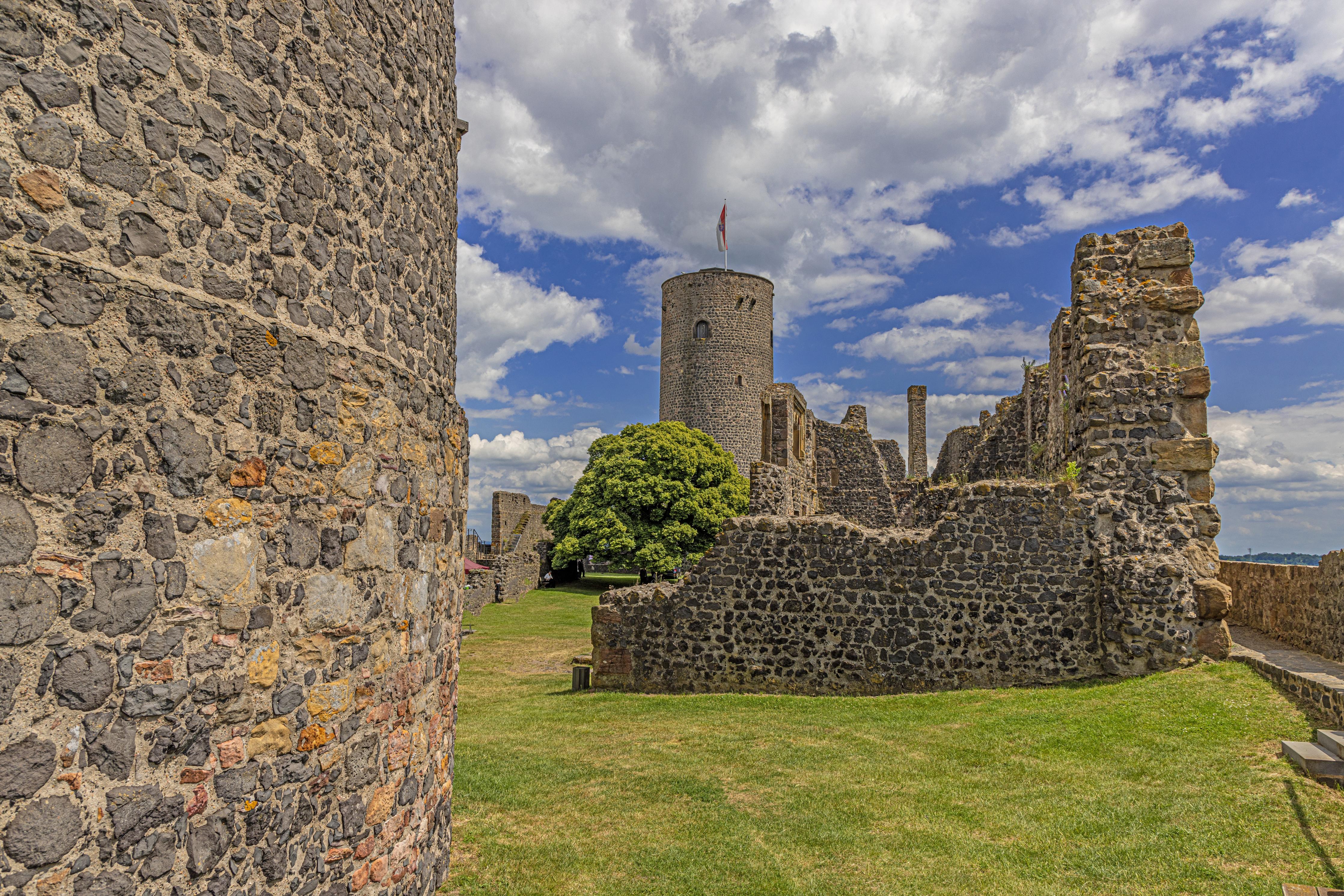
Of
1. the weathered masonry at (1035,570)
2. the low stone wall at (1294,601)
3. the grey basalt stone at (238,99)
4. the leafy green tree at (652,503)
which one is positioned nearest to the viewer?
the grey basalt stone at (238,99)

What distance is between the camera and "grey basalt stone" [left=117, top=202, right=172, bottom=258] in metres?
2.92

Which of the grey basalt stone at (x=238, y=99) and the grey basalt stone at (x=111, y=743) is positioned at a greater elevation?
the grey basalt stone at (x=238, y=99)

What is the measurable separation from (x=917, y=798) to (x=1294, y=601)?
6.76 metres

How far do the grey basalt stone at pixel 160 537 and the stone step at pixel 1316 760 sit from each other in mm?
7374

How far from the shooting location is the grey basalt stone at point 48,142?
2602 millimetres

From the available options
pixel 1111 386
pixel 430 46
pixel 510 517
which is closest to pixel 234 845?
pixel 430 46

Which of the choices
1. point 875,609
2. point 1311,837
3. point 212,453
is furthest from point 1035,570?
point 212,453

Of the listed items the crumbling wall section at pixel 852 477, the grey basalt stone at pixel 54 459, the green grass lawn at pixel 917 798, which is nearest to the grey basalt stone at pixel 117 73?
the grey basalt stone at pixel 54 459

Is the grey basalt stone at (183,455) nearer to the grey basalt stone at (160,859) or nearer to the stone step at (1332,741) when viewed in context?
the grey basalt stone at (160,859)

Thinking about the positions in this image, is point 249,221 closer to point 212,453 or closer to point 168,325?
point 168,325

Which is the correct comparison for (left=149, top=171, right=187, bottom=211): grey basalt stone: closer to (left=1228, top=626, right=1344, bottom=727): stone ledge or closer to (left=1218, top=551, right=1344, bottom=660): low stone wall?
(left=1228, top=626, right=1344, bottom=727): stone ledge

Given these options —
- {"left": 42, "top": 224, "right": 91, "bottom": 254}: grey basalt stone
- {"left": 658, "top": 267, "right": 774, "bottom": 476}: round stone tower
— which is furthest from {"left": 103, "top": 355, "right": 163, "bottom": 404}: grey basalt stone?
{"left": 658, "top": 267, "right": 774, "bottom": 476}: round stone tower

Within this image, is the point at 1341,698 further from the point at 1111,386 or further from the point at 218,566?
the point at 218,566

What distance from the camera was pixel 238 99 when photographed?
3.37 meters
